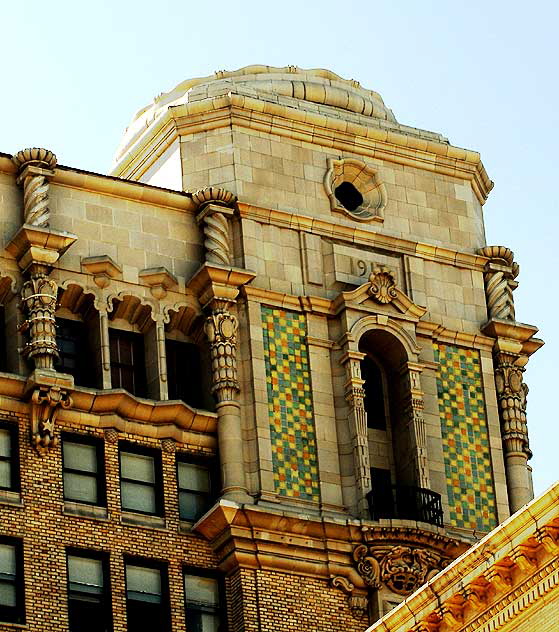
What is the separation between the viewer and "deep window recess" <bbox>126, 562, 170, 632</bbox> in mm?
55312

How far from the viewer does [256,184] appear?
62.2 meters

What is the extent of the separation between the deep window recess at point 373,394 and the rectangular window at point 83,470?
7.42m

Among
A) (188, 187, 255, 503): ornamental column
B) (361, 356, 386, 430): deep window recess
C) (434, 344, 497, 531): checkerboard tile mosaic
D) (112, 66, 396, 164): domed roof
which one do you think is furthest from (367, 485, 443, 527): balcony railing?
(112, 66, 396, 164): domed roof

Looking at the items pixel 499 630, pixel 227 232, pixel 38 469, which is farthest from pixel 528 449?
pixel 499 630

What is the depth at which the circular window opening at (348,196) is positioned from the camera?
63.5m

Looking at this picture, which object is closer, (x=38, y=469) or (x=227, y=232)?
(x=38, y=469)

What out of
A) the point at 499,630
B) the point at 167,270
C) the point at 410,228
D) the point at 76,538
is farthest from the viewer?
the point at 410,228

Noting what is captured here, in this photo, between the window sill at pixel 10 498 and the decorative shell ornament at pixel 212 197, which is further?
the decorative shell ornament at pixel 212 197

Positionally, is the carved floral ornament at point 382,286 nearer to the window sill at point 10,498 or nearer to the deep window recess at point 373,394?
the deep window recess at point 373,394

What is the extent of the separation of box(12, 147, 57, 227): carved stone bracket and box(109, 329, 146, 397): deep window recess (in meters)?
3.25

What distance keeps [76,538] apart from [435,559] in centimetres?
865

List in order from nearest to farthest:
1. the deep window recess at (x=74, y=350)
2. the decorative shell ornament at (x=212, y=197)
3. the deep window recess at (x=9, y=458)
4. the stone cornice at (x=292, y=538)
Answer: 1. the deep window recess at (x=9, y=458)
2. the stone cornice at (x=292, y=538)
3. the deep window recess at (x=74, y=350)
4. the decorative shell ornament at (x=212, y=197)

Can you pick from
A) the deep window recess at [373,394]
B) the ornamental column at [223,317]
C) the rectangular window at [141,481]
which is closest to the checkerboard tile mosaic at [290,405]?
the ornamental column at [223,317]

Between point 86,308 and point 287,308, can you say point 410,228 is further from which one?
point 86,308
